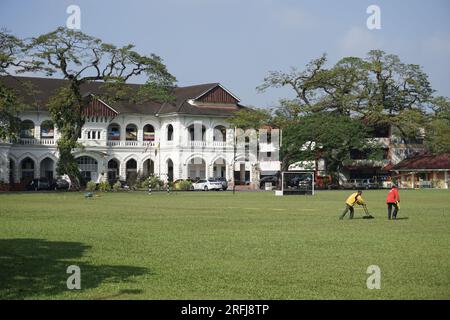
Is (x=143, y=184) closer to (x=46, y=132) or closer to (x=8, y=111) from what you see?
(x=46, y=132)

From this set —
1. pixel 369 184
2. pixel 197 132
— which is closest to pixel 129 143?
pixel 197 132

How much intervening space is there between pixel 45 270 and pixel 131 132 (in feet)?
253

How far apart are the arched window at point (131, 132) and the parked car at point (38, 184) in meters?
15.0

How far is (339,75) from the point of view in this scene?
8850cm

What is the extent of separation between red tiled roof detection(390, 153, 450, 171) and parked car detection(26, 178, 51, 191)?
4048 cm

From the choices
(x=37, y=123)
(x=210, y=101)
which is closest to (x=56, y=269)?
(x=37, y=123)

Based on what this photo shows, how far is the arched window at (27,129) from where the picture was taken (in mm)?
83750

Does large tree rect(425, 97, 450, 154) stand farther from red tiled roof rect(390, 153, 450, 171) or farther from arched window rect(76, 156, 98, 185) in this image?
arched window rect(76, 156, 98, 185)

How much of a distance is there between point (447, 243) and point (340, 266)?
5.84 m

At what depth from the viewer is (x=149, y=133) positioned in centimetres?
9306

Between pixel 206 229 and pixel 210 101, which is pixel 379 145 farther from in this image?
pixel 206 229

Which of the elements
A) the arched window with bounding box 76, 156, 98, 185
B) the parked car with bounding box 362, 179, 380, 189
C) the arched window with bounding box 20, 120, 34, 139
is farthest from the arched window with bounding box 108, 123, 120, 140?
the parked car with bounding box 362, 179, 380, 189

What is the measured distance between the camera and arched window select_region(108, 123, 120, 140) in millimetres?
90125
